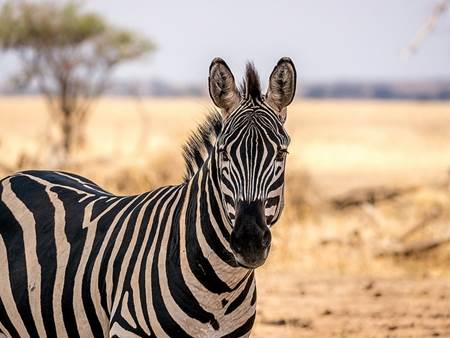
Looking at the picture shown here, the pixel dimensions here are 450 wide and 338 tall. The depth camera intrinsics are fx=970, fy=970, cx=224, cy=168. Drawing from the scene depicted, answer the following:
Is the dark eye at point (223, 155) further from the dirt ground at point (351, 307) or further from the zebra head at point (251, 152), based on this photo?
the dirt ground at point (351, 307)

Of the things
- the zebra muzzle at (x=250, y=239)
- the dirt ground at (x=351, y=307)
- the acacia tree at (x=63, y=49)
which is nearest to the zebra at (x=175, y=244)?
the zebra muzzle at (x=250, y=239)

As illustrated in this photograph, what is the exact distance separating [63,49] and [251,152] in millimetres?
25740

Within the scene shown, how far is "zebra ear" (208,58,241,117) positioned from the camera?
412 cm

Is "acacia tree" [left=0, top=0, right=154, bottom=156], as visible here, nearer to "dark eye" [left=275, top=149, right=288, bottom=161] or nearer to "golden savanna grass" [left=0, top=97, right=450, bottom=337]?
"golden savanna grass" [left=0, top=97, right=450, bottom=337]

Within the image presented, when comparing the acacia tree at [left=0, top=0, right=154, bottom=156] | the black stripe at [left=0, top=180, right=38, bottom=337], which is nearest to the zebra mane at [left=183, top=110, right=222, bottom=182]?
the black stripe at [left=0, top=180, right=38, bottom=337]

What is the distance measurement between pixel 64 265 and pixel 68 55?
25.1 meters

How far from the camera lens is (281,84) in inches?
165

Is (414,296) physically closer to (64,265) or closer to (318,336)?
(318,336)

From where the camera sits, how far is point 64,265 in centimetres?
459

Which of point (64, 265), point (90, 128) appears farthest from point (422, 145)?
point (64, 265)

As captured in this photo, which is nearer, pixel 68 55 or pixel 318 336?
pixel 318 336

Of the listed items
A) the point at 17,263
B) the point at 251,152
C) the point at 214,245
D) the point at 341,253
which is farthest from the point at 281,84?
the point at 341,253

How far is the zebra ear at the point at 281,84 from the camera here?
4184 mm

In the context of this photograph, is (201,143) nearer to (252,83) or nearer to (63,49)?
(252,83)
